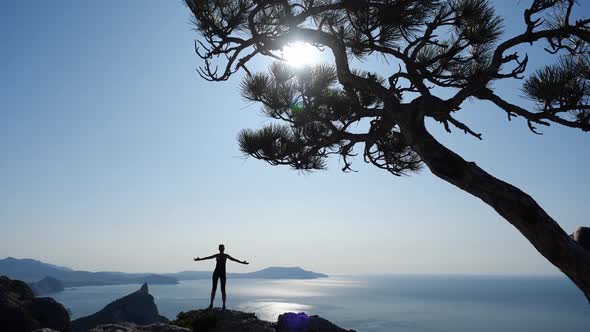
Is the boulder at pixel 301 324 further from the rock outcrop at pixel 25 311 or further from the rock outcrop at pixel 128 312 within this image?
the rock outcrop at pixel 128 312

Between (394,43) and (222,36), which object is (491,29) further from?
(222,36)

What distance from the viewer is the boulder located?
9133 mm

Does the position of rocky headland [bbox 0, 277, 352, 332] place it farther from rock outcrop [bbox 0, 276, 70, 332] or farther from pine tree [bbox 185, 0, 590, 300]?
pine tree [bbox 185, 0, 590, 300]

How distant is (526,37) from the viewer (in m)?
6.04

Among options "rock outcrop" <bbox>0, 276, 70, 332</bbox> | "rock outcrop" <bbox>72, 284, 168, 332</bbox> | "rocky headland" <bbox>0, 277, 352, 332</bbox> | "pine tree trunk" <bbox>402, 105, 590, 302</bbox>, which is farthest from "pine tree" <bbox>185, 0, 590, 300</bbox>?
"rock outcrop" <bbox>72, 284, 168, 332</bbox>

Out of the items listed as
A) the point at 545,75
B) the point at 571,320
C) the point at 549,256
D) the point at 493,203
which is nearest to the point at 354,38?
the point at 545,75

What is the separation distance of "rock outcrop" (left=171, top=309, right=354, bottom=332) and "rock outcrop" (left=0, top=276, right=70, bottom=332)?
7606mm

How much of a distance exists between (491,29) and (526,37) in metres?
1.65

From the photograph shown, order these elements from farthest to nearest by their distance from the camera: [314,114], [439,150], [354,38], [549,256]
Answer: [314,114] → [354,38] → [439,150] → [549,256]

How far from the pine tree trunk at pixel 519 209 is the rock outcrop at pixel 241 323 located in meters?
5.36

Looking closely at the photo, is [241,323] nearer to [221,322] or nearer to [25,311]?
[221,322]

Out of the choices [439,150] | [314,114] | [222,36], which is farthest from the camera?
[314,114]

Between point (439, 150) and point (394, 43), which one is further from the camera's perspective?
point (394, 43)

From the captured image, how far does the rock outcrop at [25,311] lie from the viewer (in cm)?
1339
